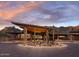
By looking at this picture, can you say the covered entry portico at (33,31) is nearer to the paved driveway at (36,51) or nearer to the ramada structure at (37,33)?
the ramada structure at (37,33)

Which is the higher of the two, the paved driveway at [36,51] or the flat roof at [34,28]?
the flat roof at [34,28]

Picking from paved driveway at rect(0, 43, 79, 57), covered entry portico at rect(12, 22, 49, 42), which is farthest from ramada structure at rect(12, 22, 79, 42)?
paved driveway at rect(0, 43, 79, 57)

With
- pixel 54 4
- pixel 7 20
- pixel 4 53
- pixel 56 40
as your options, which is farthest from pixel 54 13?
pixel 4 53

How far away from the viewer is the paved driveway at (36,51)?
12.3ft

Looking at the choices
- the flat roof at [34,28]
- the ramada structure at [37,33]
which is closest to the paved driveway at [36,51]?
the ramada structure at [37,33]

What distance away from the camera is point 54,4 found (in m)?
3.75

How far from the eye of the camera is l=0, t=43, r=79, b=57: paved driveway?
3.76 m

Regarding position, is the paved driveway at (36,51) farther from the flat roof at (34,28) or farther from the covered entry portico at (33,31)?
the flat roof at (34,28)

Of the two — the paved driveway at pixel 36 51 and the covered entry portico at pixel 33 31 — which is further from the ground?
the covered entry portico at pixel 33 31

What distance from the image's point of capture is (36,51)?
149 inches

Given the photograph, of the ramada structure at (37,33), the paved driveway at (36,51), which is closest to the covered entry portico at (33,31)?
the ramada structure at (37,33)

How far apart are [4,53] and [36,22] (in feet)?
2.62

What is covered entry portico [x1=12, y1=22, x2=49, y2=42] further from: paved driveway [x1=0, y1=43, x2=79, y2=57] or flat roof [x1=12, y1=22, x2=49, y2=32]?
paved driveway [x1=0, y1=43, x2=79, y2=57]

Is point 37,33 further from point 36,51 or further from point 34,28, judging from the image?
point 36,51
